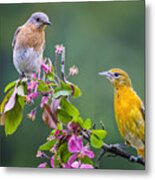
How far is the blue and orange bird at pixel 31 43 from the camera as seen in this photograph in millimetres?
1804

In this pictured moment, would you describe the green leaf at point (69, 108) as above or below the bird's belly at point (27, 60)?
below

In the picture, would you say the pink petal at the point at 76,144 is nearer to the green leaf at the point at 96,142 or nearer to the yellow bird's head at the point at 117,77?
the green leaf at the point at 96,142

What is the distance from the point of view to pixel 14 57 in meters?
1.83

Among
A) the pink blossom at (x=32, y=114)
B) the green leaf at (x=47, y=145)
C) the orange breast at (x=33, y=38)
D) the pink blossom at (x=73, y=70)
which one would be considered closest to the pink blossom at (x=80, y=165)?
the green leaf at (x=47, y=145)

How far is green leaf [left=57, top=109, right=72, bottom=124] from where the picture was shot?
178 cm

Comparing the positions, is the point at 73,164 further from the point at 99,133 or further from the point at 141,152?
the point at 141,152

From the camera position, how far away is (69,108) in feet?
5.83

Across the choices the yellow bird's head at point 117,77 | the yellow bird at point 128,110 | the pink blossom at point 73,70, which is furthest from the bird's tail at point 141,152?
the pink blossom at point 73,70

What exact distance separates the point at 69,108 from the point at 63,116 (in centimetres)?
4

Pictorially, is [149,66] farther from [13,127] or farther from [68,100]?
[13,127]

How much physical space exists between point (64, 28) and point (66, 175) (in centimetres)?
58

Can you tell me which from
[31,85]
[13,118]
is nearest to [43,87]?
[31,85]

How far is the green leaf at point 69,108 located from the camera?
1.78m

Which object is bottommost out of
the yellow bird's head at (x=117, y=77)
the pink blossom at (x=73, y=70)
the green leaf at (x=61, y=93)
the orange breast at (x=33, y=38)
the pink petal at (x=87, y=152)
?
the pink petal at (x=87, y=152)
